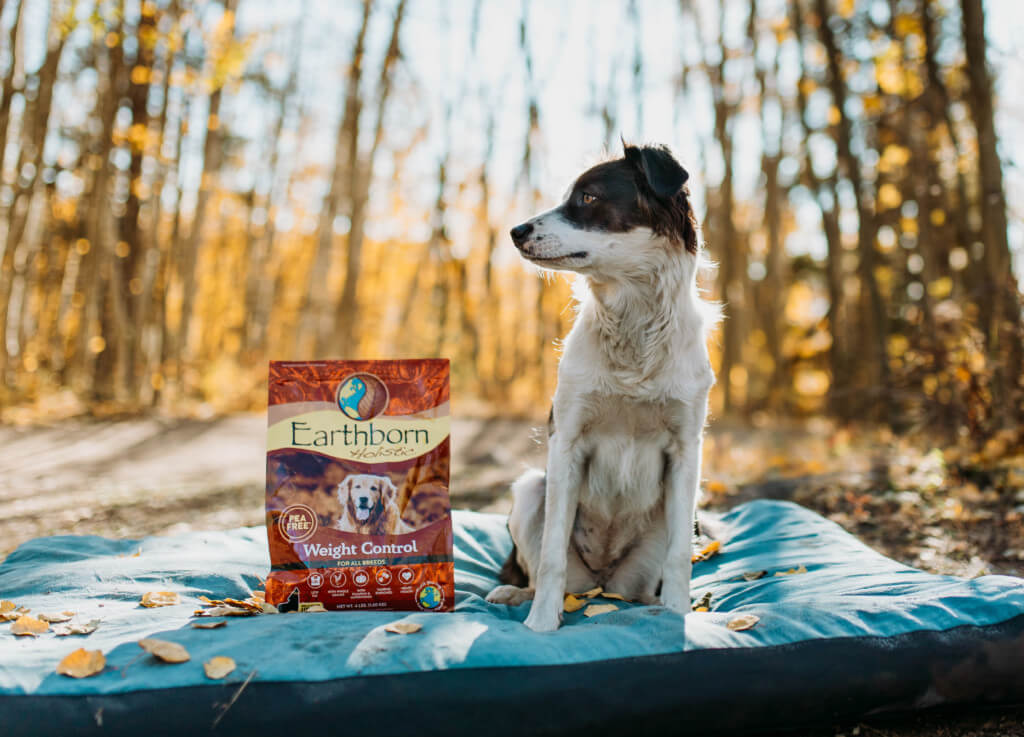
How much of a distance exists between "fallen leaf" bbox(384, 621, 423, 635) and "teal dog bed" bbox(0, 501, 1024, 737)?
46 mm

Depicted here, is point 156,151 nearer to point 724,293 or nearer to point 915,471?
point 724,293

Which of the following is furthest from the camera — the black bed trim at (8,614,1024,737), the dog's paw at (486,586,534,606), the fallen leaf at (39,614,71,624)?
the dog's paw at (486,586,534,606)

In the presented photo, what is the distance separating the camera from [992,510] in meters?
4.22

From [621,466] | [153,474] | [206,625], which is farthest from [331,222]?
[206,625]

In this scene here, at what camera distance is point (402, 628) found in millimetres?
2010

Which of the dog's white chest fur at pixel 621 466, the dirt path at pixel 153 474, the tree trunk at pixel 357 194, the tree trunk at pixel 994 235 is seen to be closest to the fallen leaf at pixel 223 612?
the dog's white chest fur at pixel 621 466

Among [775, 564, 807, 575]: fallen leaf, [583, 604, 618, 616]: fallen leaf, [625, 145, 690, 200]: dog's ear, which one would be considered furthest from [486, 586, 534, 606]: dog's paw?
[625, 145, 690, 200]: dog's ear

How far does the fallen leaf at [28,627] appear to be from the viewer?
2.05 meters

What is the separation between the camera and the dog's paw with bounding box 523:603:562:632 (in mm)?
2248

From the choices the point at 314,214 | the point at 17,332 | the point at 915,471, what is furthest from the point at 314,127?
the point at 915,471

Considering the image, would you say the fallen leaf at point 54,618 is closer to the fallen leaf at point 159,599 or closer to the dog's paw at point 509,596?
the fallen leaf at point 159,599

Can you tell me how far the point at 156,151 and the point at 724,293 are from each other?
27.5ft

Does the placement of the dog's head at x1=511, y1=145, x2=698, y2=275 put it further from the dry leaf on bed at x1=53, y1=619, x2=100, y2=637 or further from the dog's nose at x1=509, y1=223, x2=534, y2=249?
the dry leaf on bed at x1=53, y1=619, x2=100, y2=637

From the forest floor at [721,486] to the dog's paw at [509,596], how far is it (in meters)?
0.78
